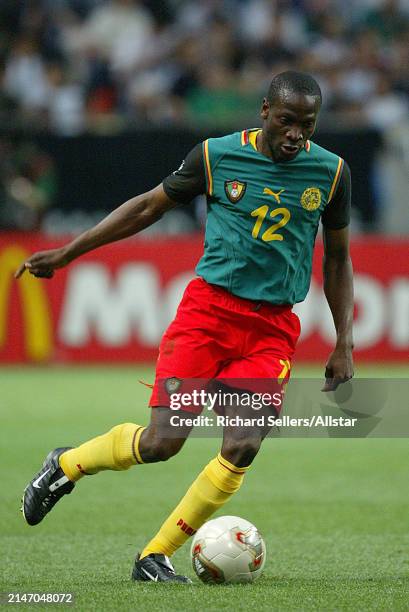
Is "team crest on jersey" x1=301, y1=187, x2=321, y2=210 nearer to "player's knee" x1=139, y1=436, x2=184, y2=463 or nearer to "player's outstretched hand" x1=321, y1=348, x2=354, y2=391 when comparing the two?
"player's outstretched hand" x1=321, y1=348, x2=354, y2=391

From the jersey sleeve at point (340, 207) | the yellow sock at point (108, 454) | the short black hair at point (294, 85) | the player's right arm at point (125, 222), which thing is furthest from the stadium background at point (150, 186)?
the short black hair at point (294, 85)

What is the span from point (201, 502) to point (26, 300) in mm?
9608

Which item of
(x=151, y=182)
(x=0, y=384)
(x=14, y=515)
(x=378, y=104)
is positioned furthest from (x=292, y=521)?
(x=378, y=104)

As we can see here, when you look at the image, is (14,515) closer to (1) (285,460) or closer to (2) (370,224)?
(1) (285,460)

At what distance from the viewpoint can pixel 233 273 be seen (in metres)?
5.51

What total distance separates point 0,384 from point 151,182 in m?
3.37

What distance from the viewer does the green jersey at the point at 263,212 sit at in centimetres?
549

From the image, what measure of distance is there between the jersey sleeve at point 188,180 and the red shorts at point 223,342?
0.45 meters

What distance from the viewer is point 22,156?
50.5 feet

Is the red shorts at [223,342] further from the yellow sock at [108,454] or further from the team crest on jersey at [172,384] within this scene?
the yellow sock at [108,454]

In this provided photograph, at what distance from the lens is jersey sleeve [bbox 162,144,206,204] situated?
555cm

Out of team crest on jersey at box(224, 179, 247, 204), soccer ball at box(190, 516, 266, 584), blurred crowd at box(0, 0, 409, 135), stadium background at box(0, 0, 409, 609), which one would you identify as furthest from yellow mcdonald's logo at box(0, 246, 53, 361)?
soccer ball at box(190, 516, 266, 584)

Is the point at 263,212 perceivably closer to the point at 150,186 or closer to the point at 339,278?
the point at 339,278

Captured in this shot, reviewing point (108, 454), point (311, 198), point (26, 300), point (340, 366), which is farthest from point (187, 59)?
point (108, 454)
